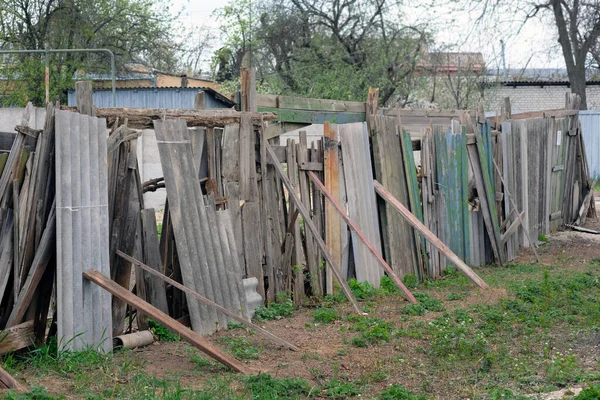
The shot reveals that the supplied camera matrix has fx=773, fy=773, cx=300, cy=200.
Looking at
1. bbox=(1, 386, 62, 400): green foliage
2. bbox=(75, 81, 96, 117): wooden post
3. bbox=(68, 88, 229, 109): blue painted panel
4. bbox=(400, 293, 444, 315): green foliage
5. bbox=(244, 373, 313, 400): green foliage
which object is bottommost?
bbox=(400, 293, 444, 315): green foliage

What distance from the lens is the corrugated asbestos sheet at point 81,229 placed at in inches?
217

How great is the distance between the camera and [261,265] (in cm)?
753

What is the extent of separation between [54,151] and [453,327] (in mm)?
3723

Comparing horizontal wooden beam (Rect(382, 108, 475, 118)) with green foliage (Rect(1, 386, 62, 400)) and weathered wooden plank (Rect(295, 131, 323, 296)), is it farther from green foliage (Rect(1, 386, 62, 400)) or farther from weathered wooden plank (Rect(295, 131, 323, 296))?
green foliage (Rect(1, 386, 62, 400))

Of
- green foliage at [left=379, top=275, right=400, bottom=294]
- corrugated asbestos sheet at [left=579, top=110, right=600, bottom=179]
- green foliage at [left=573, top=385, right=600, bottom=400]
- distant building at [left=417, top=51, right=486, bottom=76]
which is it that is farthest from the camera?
distant building at [left=417, top=51, right=486, bottom=76]

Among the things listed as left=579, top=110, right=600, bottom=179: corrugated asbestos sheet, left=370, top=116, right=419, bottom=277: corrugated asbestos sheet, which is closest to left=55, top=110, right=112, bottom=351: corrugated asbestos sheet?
left=370, top=116, right=419, bottom=277: corrugated asbestos sheet

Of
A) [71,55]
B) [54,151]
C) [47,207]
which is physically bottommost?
[47,207]

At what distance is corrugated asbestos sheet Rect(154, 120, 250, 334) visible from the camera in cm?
652

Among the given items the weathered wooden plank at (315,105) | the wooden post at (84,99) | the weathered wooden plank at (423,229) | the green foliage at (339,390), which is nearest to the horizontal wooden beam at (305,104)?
the weathered wooden plank at (315,105)

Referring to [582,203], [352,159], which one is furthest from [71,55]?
[352,159]

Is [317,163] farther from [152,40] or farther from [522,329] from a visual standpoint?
[152,40]

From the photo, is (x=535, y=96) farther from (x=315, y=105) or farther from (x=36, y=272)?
(x=36, y=272)

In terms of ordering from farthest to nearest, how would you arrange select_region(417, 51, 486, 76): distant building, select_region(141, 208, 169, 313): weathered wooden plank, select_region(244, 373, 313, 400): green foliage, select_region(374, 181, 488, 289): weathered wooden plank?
select_region(417, 51, 486, 76): distant building → select_region(374, 181, 488, 289): weathered wooden plank → select_region(141, 208, 169, 313): weathered wooden plank → select_region(244, 373, 313, 400): green foliage

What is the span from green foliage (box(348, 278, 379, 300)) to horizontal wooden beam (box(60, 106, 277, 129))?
80.7 inches
